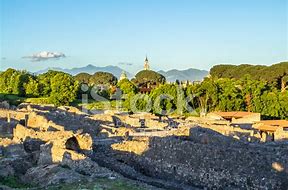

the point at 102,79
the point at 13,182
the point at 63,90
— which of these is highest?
the point at 102,79

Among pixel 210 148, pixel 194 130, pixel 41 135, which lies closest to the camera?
pixel 210 148

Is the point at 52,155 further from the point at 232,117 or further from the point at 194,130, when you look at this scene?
the point at 232,117

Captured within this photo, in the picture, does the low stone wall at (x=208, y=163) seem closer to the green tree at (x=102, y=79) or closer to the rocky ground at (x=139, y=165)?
the rocky ground at (x=139, y=165)

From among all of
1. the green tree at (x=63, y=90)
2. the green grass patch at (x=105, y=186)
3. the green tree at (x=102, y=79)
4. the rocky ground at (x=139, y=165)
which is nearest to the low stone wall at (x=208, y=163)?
the rocky ground at (x=139, y=165)

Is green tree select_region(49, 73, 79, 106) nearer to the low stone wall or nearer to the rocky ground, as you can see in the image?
the rocky ground

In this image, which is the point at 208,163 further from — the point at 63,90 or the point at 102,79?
the point at 102,79

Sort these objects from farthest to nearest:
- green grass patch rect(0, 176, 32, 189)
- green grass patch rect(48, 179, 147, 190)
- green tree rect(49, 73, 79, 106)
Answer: green tree rect(49, 73, 79, 106) → green grass patch rect(0, 176, 32, 189) → green grass patch rect(48, 179, 147, 190)

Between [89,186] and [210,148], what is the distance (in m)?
4.79

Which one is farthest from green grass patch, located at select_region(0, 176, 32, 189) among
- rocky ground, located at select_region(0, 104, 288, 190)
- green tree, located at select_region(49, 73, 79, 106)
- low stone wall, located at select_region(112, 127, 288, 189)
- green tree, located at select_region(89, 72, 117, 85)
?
green tree, located at select_region(89, 72, 117, 85)

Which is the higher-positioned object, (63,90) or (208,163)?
(63,90)

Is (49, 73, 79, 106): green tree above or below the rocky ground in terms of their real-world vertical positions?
above

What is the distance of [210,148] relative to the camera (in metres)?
14.9

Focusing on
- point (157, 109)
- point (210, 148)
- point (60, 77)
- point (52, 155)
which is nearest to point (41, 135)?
point (52, 155)

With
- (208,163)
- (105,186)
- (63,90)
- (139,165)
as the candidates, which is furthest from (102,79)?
(105,186)
